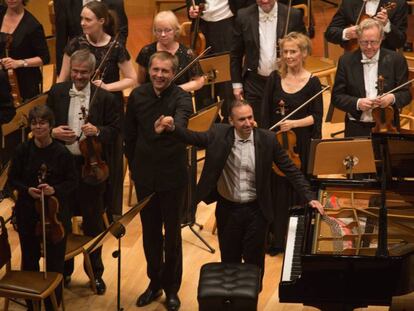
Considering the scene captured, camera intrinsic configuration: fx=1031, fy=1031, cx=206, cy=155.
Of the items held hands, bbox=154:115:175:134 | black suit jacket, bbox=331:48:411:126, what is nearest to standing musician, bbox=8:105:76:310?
held hands, bbox=154:115:175:134

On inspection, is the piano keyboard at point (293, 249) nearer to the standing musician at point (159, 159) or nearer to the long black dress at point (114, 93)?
the standing musician at point (159, 159)

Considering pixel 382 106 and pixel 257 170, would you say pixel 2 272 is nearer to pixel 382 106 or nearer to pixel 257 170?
pixel 257 170

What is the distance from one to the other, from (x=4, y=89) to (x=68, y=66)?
70 centimetres

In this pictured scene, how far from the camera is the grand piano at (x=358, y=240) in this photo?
16.5 ft

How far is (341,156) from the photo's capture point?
609 centimetres

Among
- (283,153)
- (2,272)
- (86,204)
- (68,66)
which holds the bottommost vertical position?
(2,272)

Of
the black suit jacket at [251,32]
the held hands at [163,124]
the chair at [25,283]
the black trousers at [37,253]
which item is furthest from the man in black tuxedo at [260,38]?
the chair at [25,283]

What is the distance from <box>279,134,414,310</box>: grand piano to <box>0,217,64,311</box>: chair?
4.46ft

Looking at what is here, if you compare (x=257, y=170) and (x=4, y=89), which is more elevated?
(x=4, y=89)

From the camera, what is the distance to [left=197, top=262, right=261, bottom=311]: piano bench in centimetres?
552

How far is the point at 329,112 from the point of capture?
28.5ft

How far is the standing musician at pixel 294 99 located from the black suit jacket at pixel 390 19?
91 cm

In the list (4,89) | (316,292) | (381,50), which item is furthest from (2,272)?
(381,50)

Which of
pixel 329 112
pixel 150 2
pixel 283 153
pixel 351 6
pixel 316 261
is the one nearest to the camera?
pixel 316 261
